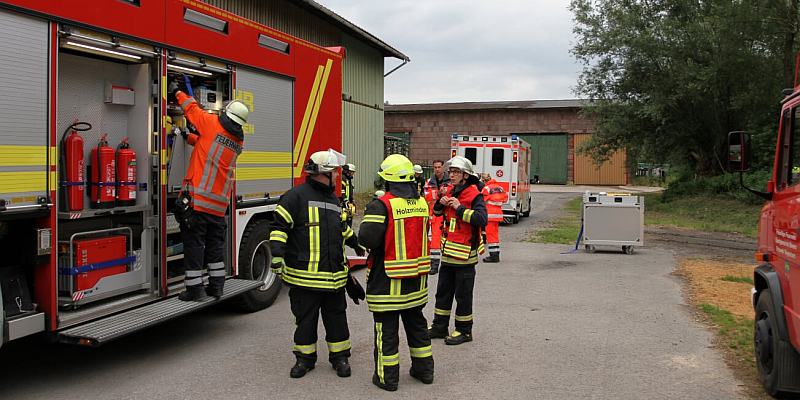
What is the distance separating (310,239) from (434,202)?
472 centimetres

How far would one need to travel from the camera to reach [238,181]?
6977 millimetres

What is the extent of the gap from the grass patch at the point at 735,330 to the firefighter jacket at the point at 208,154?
5.16m

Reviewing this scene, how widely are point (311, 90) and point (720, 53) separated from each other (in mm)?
17380

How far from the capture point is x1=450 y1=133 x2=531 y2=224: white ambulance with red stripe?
18.7m

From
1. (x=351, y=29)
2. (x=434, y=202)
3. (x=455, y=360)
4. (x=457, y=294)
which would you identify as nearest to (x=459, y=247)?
→ (x=457, y=294)

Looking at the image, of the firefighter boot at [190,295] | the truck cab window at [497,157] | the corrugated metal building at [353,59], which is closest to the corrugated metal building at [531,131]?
the corrugated metal building at [353,59]

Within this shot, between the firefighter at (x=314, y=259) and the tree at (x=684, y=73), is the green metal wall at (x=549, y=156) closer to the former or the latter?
the tree at (x=684, y=73)

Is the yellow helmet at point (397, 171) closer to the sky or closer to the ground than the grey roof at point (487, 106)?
closer to the ground

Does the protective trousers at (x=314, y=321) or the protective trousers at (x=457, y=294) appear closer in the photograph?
the protective trousers at (x=314, y=321)

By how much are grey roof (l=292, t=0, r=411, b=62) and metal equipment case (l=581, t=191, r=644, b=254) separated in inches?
366

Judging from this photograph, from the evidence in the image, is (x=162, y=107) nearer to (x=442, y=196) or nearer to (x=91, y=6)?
(x=91, y=6)

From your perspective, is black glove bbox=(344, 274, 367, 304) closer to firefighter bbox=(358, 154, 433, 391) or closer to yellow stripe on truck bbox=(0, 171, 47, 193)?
firefighter bbox=(358, 154, 433, 391)

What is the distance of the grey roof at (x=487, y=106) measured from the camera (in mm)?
43406

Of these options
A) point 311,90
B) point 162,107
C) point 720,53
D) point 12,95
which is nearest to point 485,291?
point 311,90
